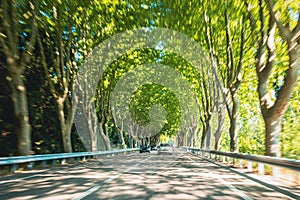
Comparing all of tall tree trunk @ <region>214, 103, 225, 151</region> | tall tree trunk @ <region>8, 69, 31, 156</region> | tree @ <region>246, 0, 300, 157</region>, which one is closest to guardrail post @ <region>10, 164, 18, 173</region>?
tall tree trunk @ <region>8, 69, 31, 156</region>

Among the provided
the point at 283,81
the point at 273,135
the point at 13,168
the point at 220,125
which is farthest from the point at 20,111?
the point at 220,125

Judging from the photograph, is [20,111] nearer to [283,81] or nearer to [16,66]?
[16,66]

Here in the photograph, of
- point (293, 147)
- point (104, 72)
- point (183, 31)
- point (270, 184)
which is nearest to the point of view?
point (270, 184)

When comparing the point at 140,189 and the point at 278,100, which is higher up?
the point at 278,100

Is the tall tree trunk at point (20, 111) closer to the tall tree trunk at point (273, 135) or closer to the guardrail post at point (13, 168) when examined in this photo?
the guardrail post at point (13, 168)

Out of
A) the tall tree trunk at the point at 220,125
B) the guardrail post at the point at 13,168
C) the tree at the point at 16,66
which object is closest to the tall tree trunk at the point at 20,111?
the tree at the point at 16,66

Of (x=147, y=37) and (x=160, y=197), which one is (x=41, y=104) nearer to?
(x=147, y=37)

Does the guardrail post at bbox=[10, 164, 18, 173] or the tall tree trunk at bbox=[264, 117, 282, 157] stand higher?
the tall tree trunk at bbox=[264, 117, 282, 157]

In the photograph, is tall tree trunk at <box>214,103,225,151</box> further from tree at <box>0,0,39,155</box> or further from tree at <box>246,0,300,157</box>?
tree at <box>0,0,39,155</box>

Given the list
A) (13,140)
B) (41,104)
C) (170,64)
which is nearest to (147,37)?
(170,64)

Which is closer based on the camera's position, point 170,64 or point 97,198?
point 97,198

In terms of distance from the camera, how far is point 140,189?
7.60 meters

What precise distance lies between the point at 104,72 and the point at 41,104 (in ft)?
21.7

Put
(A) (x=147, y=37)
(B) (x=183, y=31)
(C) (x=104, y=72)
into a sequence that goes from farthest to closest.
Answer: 1. (C) (x=104, y=72)
2. (A) (x=147, y=37)
3. (B) (x=183, y=31)
